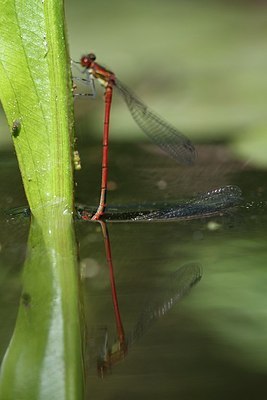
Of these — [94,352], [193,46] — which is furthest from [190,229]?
[193,46]

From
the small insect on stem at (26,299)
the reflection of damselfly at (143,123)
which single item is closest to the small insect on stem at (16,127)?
the reflection of damselfly at (143,123)

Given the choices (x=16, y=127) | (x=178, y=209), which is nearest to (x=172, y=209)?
(x=178, y=209)

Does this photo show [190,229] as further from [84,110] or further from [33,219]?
[84,110]

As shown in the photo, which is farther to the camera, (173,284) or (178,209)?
(178,209)

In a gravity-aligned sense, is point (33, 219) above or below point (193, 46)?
below

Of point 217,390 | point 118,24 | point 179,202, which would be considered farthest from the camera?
point 118,24

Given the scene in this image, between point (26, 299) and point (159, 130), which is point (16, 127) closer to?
point (26, 299)
